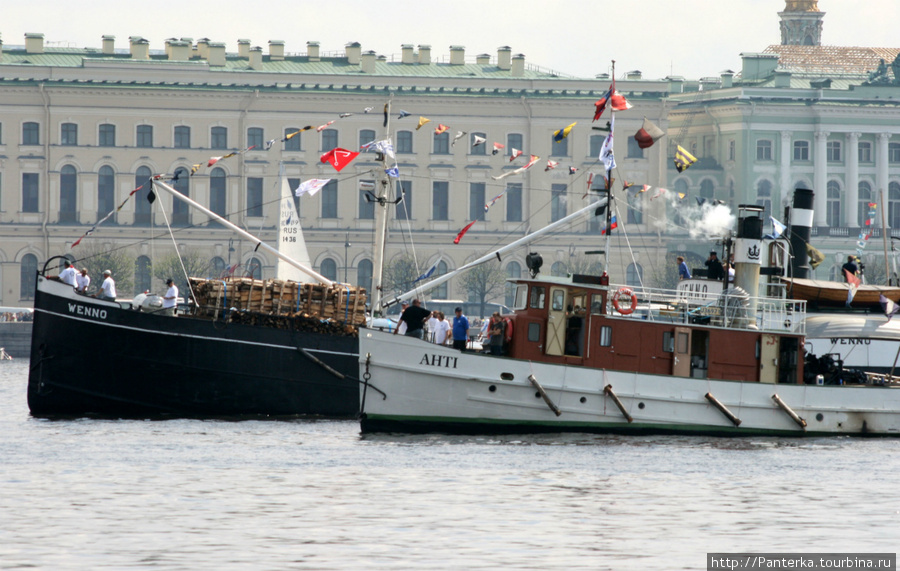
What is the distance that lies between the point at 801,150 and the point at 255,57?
3811 cm

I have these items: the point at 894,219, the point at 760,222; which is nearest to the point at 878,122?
the point at 894,219

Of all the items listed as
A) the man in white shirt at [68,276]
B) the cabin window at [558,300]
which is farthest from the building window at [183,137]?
the cabin window at [558,300]

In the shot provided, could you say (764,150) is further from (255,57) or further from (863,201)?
(255,57)

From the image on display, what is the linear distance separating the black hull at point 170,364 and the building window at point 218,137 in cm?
7117

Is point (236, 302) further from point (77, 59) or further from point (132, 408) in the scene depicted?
point (77, 59)

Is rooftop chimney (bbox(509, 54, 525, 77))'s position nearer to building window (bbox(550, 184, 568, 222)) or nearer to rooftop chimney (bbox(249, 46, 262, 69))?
building window (bbox(550, 184, 568, 222))

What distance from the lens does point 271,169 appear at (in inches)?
4444

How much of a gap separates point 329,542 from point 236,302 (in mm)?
18291

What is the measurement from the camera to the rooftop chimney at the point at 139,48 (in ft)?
372

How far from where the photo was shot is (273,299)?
139ft

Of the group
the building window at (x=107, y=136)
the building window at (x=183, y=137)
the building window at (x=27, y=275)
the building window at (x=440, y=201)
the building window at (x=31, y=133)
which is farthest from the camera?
the building window at (x=440, y=201)

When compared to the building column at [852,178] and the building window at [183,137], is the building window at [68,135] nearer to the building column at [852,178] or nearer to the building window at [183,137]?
the building window at [183,137]

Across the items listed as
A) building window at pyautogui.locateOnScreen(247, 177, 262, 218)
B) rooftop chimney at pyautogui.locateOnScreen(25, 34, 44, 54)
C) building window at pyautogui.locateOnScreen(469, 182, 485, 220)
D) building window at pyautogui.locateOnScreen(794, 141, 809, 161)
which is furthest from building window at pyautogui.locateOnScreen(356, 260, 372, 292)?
building window at pyautogui.locateOnScreen(794, 141, 809, 161)

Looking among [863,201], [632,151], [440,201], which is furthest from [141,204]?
[863,201]
